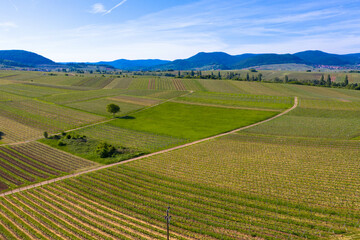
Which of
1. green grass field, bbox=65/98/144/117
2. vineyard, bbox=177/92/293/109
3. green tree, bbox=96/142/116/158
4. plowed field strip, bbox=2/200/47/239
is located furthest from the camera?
vineyard, bbox=177/92/293/109

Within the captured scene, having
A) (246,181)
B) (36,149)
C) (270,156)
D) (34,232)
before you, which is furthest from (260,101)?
(34,232)

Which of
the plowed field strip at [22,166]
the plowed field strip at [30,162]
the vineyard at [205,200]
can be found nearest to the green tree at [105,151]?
the vineyard at [205,200]

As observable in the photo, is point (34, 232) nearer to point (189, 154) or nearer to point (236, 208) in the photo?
point (236, 208)

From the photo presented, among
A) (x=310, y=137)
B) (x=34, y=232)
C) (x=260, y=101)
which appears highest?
(x=260, y=101)

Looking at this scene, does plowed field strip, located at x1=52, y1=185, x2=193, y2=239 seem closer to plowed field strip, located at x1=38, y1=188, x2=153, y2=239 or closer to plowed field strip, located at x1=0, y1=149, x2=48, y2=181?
plowed field strip, located at x1=38, y1=188, x2=153, y2=239

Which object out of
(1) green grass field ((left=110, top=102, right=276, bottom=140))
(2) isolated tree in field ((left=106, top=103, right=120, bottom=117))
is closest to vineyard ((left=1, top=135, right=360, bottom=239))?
(1) green grass field ((left=110, top=102, right=276, bottom=140))

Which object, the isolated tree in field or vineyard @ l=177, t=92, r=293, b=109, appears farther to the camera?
vineyard @ l=177, t=92, r=293, b=109

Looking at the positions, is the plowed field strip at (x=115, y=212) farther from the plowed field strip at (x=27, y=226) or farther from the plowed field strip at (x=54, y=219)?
the plowed field strip at (x=27, y=226)
